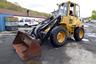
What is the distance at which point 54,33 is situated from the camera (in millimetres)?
9703

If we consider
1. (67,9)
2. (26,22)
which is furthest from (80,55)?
(26,22)

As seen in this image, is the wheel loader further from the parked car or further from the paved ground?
the parked car

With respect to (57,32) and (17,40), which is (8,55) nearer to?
(17,40)

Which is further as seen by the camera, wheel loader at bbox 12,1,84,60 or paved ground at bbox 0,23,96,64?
wheel loader at bbox 12,1,84,60

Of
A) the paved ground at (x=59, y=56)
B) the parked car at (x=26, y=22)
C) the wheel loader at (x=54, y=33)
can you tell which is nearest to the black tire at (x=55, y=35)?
the wheel loader at (x=54, y=33)

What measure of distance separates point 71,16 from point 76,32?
3.64 ft

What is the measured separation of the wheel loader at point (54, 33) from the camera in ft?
26.7

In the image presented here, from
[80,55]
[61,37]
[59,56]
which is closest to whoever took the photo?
[59,56]

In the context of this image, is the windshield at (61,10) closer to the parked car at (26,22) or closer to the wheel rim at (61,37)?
the wheel rim at (61,37)

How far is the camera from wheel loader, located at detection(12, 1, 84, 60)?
321 inches

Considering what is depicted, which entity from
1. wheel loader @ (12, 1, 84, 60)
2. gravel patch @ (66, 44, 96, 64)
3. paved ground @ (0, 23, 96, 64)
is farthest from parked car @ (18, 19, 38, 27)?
gravel patch @ (66, 44, 96, 64)

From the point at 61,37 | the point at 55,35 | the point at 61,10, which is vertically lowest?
the point at 61,37

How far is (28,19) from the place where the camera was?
28672 millimetres

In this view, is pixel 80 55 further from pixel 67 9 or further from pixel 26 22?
pixel 26 22
